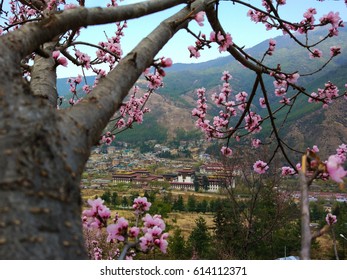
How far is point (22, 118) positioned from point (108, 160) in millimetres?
132072

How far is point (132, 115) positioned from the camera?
6562 millimetres

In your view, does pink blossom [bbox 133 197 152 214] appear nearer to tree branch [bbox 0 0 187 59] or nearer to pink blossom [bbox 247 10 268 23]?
tree branch [bbox 0 0 187 59]

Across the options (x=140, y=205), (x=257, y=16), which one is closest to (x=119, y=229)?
(x=140, y=205)

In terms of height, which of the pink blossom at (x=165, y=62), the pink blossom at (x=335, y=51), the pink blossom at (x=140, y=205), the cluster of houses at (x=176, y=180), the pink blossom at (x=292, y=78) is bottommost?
the pink blossom at (x=140, y=205)

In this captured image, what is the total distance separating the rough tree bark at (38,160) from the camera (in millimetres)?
920

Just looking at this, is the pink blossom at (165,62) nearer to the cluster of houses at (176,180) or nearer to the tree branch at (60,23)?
the tree branch at (60,23)

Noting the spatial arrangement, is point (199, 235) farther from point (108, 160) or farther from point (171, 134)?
point (171, 134)

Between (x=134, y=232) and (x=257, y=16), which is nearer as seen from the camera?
(x=134, y=232)

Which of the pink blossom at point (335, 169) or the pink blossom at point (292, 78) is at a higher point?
the pink blossom at point (292, 78)

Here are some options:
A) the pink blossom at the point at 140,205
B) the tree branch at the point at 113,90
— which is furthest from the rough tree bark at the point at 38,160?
the pink blossom at the point at 140,205

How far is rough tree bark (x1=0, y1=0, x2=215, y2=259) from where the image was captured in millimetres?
920

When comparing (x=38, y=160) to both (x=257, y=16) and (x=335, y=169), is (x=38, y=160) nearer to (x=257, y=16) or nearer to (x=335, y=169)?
(x=335, y=169)

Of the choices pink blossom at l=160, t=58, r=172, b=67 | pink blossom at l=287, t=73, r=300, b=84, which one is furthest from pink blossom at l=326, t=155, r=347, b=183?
pink blossom at l=287, t=73, r=300, b=84

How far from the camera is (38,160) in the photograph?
1026 mm
